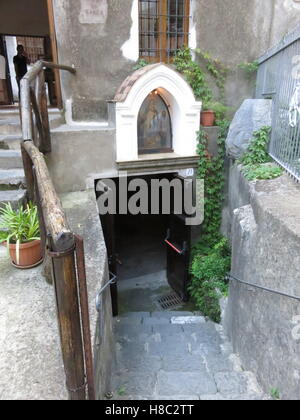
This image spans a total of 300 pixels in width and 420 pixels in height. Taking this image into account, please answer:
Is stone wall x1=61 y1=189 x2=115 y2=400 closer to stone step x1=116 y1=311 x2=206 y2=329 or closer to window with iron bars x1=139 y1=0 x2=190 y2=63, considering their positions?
stone step x1=116 y1=311 x2=206 y2=329

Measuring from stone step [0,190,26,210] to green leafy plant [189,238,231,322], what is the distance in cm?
331

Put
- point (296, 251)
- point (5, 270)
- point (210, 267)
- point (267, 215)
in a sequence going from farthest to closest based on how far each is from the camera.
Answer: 1. point (210, 267)
2. point (267, 215)
3. point (5, 270)
4. point (296, 251)

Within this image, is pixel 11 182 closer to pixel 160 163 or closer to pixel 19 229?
pixel 19 229

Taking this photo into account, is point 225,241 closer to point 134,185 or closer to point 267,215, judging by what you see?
point 267,215

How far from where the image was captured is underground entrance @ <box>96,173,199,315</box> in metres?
5.81

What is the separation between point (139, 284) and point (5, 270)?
4.77 m

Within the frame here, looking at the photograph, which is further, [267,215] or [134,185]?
[134,185]

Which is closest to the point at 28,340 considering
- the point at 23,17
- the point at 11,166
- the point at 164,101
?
the point at 11,166

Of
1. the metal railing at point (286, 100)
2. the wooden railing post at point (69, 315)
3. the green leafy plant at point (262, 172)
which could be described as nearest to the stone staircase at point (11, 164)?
the wooden railing post at point (69, 315)

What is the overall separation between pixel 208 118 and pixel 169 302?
381 cm

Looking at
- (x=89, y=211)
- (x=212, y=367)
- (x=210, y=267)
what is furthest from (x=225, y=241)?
(x=89, y=211)

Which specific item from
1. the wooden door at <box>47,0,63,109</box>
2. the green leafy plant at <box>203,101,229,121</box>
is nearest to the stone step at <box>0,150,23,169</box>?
the wooden door at <box>47,0,63,109</box>

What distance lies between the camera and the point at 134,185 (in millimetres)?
7555

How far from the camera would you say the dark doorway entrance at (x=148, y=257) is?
591 centimetres
